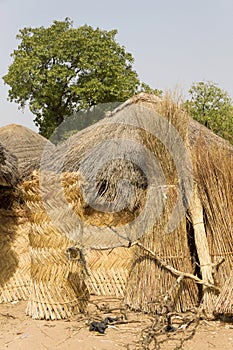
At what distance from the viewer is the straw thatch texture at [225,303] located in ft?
12.9

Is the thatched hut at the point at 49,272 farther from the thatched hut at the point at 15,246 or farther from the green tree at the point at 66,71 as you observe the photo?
the green tree at the point at 66,71

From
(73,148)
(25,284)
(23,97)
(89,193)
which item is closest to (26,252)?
(25,284)

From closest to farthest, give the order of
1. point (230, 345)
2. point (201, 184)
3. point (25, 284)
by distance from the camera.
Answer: point (230, 345), point (201, 184), point (25, 284)

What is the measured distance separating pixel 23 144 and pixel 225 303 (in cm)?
555

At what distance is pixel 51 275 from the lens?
446 cm

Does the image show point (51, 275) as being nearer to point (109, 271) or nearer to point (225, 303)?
point (109, 271)

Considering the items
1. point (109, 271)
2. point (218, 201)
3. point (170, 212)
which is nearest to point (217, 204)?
point (218, 201)

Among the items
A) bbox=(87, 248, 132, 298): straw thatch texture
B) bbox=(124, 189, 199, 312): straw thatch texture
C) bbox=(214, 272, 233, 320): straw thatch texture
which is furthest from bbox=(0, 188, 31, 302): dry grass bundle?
bbox=(214, 272, 233, 320): straw thatch texture

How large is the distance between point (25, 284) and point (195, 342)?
2.62 metres

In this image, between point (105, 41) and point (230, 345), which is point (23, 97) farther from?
point (230, 345)

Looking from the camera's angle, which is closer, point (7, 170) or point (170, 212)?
point (170, 212)

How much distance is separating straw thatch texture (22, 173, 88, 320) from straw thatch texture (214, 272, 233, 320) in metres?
1.41

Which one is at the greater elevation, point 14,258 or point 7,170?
point 7,170

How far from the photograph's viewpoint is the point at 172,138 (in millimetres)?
4633
